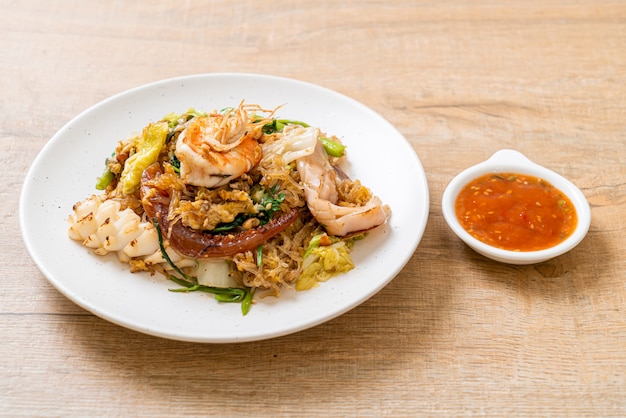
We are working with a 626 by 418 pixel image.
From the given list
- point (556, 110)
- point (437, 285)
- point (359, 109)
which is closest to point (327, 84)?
point (359, 109)

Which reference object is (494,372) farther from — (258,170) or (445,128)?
(445,128)

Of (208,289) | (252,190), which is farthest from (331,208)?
(208,289)

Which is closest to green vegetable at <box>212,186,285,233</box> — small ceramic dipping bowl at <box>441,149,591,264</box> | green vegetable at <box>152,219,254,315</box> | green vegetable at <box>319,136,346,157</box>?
green vegetable at <box>152,219,254,315</box>

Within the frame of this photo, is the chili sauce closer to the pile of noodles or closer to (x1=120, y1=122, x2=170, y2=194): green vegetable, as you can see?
the pile of noodles

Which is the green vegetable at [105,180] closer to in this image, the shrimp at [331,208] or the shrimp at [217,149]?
the shrimp at [217,149]

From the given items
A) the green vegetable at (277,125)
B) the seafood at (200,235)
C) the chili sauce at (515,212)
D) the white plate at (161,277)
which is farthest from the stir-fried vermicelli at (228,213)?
the chili sauce at (515,212)

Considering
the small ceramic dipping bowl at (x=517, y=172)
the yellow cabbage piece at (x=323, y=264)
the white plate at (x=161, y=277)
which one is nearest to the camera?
the white plate at (x=161, y=277)
